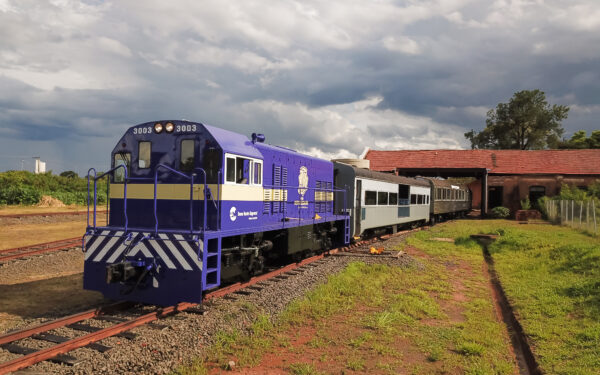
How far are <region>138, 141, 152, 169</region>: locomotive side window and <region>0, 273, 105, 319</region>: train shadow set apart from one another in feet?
9.58

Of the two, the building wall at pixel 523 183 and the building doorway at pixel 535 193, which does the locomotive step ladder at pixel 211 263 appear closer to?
the building wall at pixel 523 183

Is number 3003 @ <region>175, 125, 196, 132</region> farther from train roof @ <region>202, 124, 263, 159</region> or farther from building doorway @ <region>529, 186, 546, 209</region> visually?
building doorway @ <region>529, 186, 546, 209</region>

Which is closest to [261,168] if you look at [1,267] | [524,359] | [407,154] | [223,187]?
[223,187]

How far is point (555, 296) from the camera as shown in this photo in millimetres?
9227

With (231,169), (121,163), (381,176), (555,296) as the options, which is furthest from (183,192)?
(381,176)

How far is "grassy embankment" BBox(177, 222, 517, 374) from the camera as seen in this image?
18.2ft

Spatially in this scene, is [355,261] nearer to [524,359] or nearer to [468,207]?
[524,359]

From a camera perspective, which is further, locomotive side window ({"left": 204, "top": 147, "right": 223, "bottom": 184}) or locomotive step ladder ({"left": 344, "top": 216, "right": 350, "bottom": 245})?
locomotive step ladder ({"left": 344, "top": 216, "right": 350, "bottom": 245})

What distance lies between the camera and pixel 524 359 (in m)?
6.27

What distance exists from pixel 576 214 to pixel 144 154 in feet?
82.2

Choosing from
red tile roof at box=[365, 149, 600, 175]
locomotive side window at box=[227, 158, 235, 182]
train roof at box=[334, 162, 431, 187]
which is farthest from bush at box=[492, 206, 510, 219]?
locomotive side window at box=[227, 158, 235, 182]

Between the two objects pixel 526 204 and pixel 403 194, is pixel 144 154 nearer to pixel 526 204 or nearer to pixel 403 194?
pixel 403 194

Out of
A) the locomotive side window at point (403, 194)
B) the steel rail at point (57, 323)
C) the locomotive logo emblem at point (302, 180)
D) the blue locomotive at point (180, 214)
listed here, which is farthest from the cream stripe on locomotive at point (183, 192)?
the locomotive side window at point (403, 194)

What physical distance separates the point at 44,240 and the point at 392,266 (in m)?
15.3
